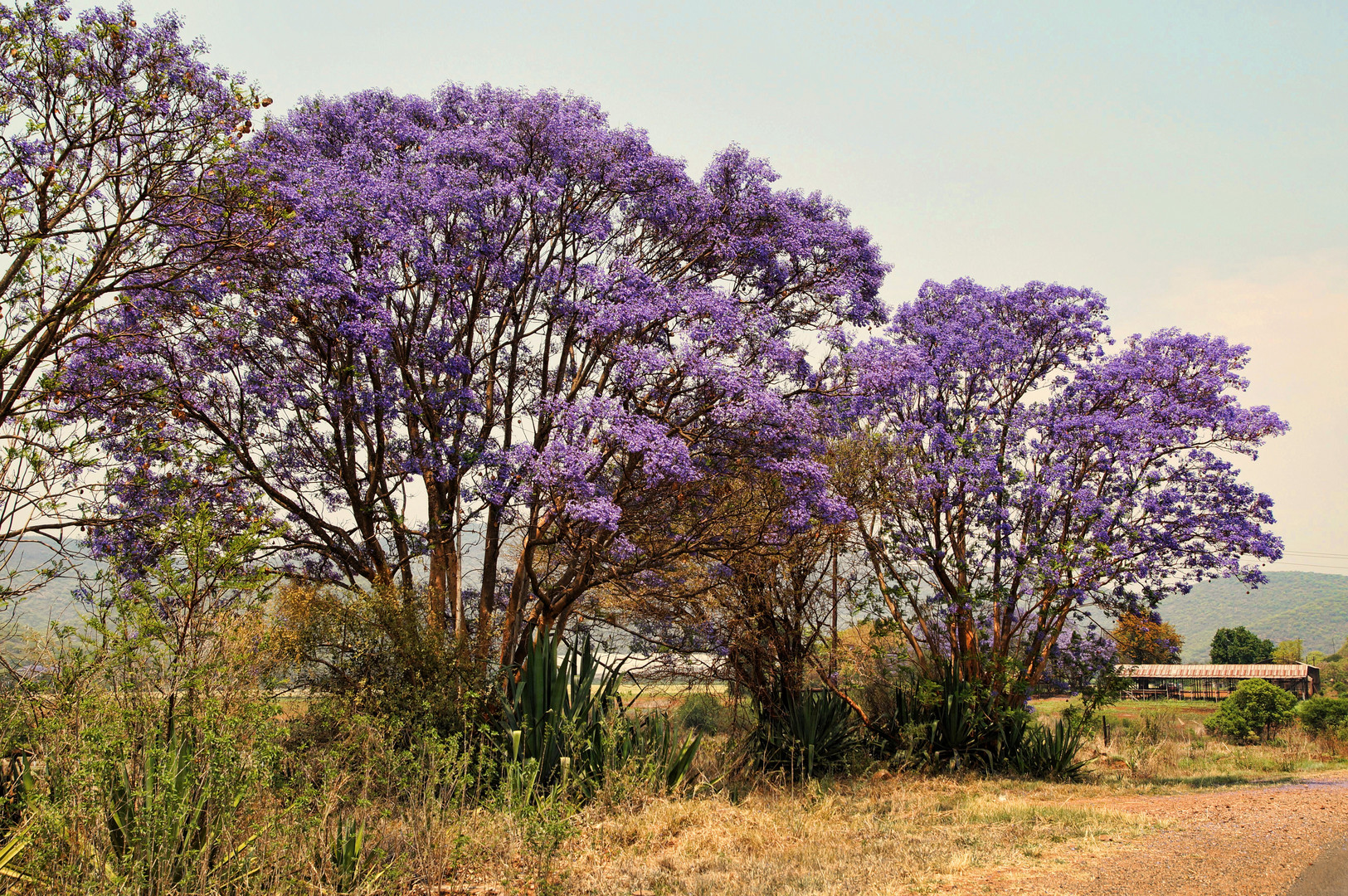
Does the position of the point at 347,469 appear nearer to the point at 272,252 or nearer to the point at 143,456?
the point at 143,456

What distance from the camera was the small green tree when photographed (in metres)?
23.2

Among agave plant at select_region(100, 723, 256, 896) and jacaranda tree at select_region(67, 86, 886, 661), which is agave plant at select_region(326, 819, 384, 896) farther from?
jacaranda tree at select_region(67, 86, 886, 661)

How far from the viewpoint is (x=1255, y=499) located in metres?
14.6

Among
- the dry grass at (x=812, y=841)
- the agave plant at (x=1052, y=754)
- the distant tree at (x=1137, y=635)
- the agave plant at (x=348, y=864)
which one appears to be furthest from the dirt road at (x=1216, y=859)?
the distant tree at (x=1137, y=635)

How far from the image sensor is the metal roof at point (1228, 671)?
1590 inches

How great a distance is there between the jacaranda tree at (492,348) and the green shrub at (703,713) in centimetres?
381

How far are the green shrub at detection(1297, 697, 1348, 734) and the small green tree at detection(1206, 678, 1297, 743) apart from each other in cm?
45

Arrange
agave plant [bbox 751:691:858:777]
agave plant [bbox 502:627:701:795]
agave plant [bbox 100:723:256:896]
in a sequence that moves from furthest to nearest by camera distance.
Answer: agave plant [bbox 751:691:858:777] < agave plant [bbox 502:627:701:795] < agave plant [bbox 100:723:256:896]

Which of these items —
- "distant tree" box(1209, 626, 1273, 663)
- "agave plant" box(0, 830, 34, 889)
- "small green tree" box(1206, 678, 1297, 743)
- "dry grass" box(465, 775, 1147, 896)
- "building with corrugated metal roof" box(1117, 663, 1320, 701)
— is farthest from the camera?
"distant tree" box(1209, 626, 1273, 663)

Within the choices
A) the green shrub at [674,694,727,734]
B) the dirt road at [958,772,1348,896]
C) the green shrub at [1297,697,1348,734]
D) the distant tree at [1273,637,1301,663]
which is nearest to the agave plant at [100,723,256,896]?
the dirt road at [958,772,1348,896]

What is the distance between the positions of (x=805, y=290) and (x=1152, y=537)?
23.1 ft

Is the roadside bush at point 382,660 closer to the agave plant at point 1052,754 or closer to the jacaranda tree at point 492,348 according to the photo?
the jacaranda tree at point 492,348

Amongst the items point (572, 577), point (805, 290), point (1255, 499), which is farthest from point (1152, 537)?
point (572, 577)

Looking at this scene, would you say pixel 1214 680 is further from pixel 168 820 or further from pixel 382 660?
pixel 168 820
